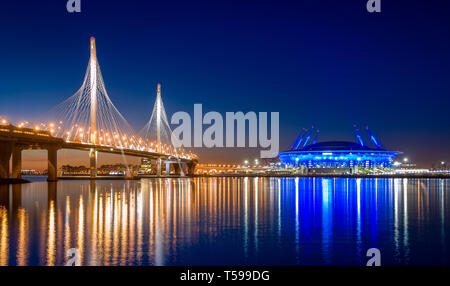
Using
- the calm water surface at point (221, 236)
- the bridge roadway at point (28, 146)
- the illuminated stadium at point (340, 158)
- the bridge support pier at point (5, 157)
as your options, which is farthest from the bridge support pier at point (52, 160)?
the illuminated stadium at point (340, 158)

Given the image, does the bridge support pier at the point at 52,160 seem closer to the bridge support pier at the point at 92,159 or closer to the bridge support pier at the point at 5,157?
the bridge support pier at the point at 92,159

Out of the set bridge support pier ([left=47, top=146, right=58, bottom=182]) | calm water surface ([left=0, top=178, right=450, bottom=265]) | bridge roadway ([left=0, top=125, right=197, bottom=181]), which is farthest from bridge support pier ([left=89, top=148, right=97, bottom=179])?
calm water surface ([left=0, top=178, right=450, bottom=265])

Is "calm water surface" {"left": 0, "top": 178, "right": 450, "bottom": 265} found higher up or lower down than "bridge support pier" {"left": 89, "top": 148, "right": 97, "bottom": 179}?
lower down

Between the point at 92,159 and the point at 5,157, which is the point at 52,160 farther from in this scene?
the point at 5,157

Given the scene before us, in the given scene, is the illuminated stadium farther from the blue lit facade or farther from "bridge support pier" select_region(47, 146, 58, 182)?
"bridge support pier" select_region(47, 146, 58, 182)

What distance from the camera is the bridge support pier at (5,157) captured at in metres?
42.8

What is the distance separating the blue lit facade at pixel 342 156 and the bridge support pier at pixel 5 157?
108628mm

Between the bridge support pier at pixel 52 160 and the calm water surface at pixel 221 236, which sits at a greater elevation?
the bridge support pier at pixel 52 160

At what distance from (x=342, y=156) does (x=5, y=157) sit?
113 meters

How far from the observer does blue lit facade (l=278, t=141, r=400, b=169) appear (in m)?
140

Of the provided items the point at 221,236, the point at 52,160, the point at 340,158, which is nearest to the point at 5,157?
the point at 52,160

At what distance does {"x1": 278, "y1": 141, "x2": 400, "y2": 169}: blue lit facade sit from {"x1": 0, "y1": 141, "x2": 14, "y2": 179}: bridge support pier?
108628 millimetres

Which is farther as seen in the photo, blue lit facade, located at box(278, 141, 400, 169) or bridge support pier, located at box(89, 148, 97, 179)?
blue lit facade, located at box(278, 141, 400, 169)
